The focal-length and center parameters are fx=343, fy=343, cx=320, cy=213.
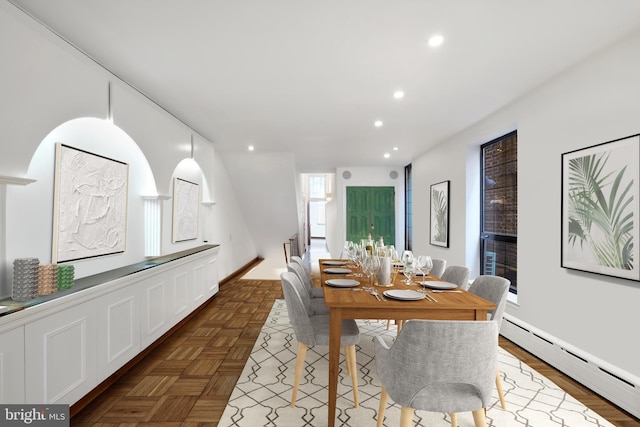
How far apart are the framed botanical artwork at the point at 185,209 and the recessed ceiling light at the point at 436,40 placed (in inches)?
124

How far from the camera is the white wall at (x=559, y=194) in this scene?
2248 mm

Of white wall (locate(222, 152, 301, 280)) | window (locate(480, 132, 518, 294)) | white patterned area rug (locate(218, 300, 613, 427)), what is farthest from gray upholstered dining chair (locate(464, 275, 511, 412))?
white wall (locate(222, 152, 301, 280))

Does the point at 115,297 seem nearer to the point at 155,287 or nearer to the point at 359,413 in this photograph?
the point at 155,287

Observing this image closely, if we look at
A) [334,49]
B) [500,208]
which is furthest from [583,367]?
[334,49]

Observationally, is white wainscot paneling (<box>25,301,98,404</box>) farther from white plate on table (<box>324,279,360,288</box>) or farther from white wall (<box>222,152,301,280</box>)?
white wall (<box>222,152,301,280</box>)

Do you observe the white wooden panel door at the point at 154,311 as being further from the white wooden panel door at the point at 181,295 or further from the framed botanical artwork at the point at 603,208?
the framed botanical artwork at the point at 603,208

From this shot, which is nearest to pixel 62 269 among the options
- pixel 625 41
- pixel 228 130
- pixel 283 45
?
pixel 283 45

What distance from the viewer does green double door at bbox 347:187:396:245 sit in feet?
25.8

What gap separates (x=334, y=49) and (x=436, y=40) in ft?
2.19

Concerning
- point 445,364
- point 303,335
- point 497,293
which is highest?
point 497,293

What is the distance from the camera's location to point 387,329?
152 inches

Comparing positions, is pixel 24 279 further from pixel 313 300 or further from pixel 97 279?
pixel 313 300

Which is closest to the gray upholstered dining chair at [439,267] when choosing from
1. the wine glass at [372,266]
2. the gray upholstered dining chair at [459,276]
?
the gray upholstered dining chair at [459,276]

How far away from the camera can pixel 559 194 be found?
112 inches
